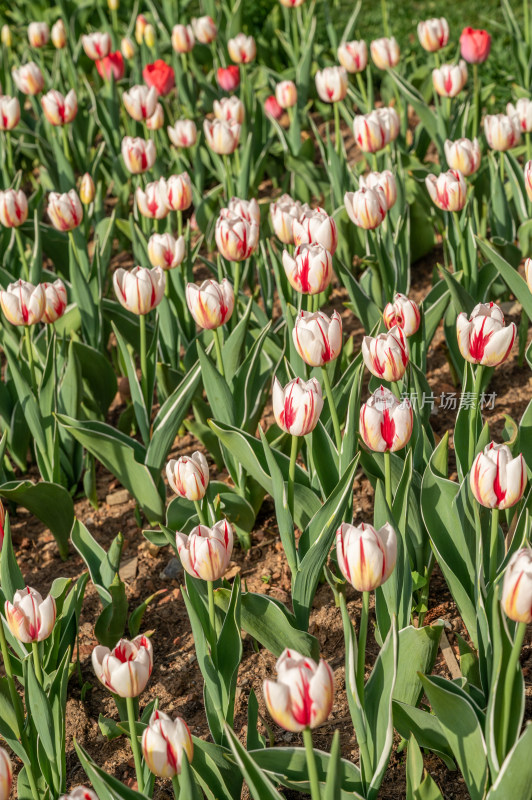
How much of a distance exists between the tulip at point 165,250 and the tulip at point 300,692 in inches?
61.1

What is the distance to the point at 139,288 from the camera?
2.47 m

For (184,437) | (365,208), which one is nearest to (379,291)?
(365,208)

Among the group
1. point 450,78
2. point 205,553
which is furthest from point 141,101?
point 205,553

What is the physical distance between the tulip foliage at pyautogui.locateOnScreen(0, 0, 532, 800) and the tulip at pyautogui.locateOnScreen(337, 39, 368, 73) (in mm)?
14

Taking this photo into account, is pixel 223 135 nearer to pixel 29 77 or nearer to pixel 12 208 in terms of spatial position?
pixel 12 208

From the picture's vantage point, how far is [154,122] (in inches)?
145

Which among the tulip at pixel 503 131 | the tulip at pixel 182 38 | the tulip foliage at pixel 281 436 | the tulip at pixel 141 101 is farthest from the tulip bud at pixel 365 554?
the tulip at pixel 182 38

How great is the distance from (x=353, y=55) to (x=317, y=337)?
7.24 feet

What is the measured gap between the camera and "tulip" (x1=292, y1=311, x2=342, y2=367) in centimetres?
199

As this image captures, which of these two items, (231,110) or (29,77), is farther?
(29,77)

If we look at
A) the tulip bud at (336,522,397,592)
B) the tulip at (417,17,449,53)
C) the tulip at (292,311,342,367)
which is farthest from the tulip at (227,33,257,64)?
the tulip bud at (336,522,397,592)

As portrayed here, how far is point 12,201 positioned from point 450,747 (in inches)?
81.4

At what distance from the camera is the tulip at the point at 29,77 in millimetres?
4043

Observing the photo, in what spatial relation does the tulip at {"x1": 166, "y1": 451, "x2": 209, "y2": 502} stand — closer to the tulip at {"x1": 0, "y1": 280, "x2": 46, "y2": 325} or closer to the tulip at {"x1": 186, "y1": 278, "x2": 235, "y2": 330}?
the tulip at {"x1": 186, "y1": 278, "x2": 235, "y2": 330}
